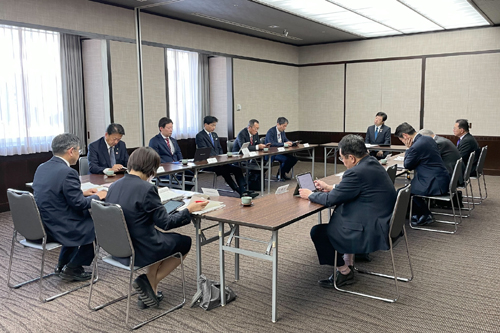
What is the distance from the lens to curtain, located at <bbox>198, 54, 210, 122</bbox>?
9.42m

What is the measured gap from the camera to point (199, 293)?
3.12 metres

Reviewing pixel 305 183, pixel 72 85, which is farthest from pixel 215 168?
pixel 305 183

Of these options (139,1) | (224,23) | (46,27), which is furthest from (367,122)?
(46,27)

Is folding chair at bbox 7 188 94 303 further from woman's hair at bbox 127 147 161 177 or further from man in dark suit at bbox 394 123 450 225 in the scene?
man in dark suit at bbox 394 123 450 225

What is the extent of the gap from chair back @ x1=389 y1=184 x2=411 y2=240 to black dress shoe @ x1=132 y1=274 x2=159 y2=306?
1780 mm

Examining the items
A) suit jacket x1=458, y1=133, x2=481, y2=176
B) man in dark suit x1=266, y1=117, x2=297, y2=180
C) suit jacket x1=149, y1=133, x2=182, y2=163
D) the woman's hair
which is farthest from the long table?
man in dark suit x1=266, y1=117, x2=297, y2=180

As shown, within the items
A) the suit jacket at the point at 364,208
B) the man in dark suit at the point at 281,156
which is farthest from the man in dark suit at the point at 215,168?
the suit jacket at the point at 364,208

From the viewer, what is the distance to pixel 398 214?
3162 mm

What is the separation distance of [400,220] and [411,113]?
287 inches

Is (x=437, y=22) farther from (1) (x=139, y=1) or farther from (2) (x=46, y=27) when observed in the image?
(2) (x=46, y=27)

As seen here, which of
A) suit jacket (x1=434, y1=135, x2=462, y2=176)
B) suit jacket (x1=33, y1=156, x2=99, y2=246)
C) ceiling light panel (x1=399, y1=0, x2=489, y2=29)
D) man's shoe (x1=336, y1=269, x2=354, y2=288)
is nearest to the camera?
suit jacket (x1=33, y1=156, x2=99, y2=246)

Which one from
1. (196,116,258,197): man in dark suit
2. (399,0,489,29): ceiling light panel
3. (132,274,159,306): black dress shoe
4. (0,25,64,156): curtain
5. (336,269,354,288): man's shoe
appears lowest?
(336,269,354,288): man's shoe

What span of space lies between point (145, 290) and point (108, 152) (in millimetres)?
2403

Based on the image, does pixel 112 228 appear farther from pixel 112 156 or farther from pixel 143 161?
pixel 112 156
